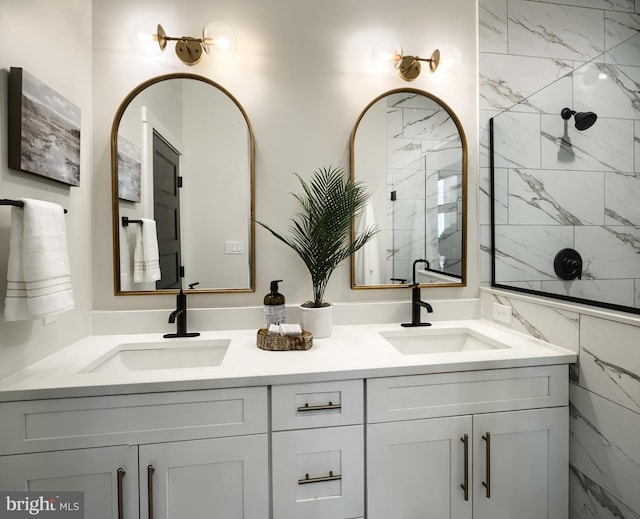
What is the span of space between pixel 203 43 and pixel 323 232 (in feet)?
3.19

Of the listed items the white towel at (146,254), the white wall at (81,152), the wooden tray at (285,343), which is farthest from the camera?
the white towel at (146,254)

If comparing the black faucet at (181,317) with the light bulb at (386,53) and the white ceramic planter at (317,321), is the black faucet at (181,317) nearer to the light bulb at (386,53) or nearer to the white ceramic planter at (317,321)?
the white ceramic planter at (317,321)

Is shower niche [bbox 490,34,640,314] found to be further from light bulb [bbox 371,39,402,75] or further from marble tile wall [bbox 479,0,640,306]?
light bulb [bbox 371,39,402,75]

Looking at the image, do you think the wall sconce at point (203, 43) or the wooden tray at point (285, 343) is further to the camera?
the wall sconce at point (203, 43)

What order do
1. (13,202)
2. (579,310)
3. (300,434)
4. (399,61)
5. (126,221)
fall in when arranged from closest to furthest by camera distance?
(13,202) → (300,434) → (579,310) → (126,221) → (399,61)

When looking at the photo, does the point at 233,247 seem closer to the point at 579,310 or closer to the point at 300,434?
the point at 300,434

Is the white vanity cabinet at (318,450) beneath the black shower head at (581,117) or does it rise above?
beneath

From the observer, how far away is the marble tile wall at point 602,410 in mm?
1033

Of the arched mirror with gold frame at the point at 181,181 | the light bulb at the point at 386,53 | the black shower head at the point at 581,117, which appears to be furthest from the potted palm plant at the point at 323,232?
the black shower head at the point at 581,117

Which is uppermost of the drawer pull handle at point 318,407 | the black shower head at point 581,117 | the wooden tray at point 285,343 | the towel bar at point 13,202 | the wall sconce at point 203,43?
the wall sconce at point 203,43

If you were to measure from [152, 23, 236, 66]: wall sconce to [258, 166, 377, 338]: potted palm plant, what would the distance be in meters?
0.64

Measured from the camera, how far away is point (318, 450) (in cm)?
107

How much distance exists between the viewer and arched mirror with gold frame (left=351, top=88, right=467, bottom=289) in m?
1.63

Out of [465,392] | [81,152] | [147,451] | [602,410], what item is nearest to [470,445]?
[465,392]
